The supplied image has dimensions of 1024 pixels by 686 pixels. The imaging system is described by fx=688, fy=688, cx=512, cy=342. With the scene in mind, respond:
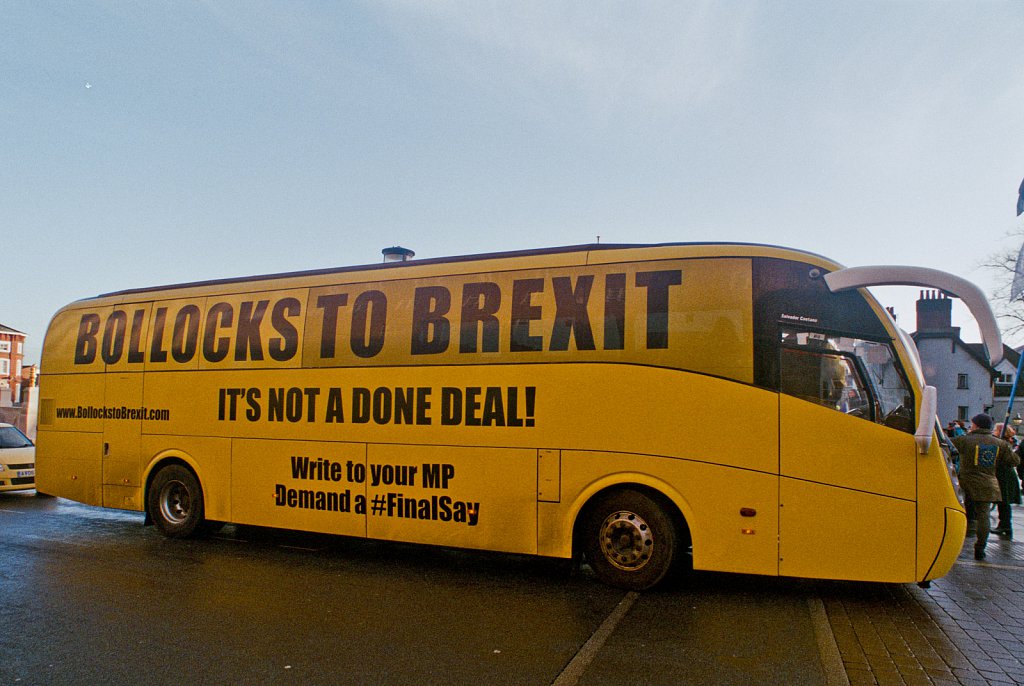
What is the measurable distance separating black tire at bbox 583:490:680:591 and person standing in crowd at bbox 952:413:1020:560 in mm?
4794

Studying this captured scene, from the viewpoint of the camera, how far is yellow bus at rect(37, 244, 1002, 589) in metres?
6.00

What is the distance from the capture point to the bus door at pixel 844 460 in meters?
5.87

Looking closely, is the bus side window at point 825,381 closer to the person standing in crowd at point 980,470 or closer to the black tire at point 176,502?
the person standing in crowd at point 980,470

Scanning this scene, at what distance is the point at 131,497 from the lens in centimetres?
947

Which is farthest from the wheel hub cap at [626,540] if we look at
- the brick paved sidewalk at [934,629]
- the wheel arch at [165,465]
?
the wheel arch at [165,465]

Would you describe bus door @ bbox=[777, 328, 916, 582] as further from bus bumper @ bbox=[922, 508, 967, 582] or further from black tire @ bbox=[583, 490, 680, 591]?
black tire @ bbox=[583, 490, 680, 591]

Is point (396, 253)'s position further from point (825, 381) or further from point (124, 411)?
point (825, 381)

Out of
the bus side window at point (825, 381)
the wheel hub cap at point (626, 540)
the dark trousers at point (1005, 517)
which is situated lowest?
the dark trousers at point (1005, 517)

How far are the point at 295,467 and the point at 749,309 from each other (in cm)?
543

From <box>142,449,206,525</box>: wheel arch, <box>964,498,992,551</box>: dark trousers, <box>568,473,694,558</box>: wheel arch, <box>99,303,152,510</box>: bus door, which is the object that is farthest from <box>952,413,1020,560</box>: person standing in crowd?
<box>99,303,152,510</box>: bus door

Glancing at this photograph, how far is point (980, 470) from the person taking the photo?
8.62 metres

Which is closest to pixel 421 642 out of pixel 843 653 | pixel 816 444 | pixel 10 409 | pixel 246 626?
pixel 246 626

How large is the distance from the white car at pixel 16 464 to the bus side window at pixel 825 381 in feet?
43.7

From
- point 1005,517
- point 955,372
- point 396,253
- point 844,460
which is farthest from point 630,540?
point 955,372
